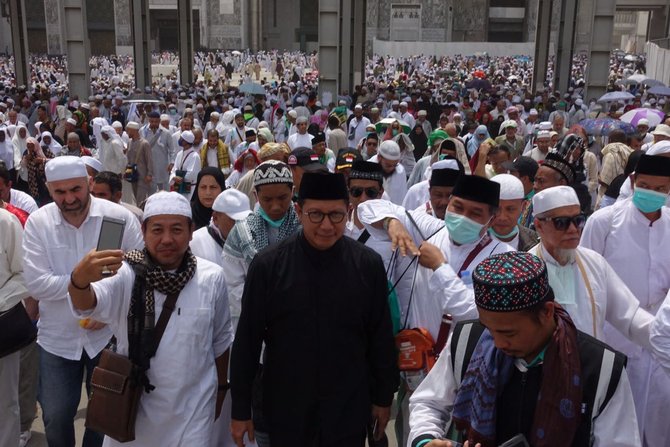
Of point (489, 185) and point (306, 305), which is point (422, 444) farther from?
point (489, 185)

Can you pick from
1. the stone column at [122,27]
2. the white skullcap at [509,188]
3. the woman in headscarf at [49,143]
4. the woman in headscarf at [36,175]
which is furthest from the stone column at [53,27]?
the white skullcap at [509,188]

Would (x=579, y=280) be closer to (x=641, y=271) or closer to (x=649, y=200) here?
(x=641, y=271)

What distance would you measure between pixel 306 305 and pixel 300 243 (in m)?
0.29

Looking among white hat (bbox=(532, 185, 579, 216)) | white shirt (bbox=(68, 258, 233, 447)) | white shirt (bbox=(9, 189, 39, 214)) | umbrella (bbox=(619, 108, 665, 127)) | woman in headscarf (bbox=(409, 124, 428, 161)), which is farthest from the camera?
woman in headscarf (bbox=(409, 124, 428, 161))

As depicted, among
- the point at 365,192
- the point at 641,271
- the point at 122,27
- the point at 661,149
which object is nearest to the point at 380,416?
the point at 365,192

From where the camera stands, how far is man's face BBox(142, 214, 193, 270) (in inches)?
138

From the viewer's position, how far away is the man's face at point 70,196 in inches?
171

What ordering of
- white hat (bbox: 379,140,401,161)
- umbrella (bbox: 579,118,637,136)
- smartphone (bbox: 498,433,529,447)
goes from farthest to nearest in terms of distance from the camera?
umbrella (bbox: 579,118,637,136)
white hat (bbox: 379,140,401,161)
smartphone (bbox: 498,433,529,447)

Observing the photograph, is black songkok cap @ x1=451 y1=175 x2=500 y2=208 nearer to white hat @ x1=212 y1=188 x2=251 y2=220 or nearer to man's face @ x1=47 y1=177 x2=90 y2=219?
white hat @ x1=212 y1=188 x2=251 y2=220

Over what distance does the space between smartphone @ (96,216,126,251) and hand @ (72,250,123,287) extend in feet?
0.24

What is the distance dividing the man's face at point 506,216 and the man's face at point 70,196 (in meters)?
2.48

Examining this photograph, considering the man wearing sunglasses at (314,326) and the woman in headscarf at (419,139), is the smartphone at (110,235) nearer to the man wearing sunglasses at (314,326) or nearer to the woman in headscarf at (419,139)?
the man wearing sunglasses at (314,326)

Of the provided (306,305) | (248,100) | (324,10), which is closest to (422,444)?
(306,305)

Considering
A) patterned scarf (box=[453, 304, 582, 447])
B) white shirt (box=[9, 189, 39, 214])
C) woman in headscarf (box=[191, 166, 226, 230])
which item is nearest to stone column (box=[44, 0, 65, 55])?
white shirt (box=[9, 189, 39, 214])
